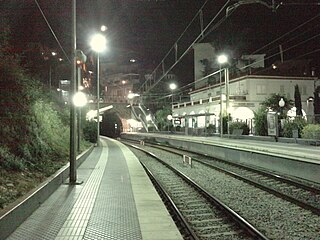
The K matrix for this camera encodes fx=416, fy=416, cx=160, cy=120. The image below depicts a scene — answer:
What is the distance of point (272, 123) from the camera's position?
112 ft

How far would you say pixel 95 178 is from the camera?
579 inches

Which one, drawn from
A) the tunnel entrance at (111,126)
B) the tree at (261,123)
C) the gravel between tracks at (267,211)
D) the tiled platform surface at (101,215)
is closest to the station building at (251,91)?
the tree at (261,123)

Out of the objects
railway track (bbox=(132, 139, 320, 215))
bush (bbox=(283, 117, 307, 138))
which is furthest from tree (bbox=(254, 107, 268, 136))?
railway track (bbox=(132, 139, 320, 215))

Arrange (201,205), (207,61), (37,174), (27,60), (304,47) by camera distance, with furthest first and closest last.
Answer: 1. (207,61)
2. (304,47)
3. (27,60)
4. (37,174)
5. (201,205)

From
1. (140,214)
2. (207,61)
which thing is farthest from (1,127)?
(207,61)

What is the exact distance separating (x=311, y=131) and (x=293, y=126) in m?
3.52

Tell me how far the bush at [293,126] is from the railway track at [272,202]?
51.0 ft

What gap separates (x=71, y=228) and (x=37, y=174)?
476 cm

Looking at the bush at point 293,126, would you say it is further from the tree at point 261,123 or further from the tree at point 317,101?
the tree at point 317,101

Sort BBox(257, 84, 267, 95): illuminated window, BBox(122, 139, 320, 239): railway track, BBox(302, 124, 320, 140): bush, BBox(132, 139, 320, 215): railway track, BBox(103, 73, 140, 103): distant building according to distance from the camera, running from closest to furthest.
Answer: BBox(122, 139, 320, 239): railway track, BBox(132, 139, 320, 215): railway track, BBox(302, 124, 320, 140): bush, BBox(257, 84, 267, 95): illuminated window, BBox(103, 73, 140, 103): distant building

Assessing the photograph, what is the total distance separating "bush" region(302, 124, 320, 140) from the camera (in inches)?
1144

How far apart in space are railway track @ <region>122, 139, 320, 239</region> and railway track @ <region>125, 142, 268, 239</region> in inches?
14.1

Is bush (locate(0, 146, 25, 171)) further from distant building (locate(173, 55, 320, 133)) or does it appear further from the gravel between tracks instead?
distant building (locate(173, 55, 320, 133))

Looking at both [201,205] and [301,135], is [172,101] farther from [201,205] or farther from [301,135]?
[201,205]
